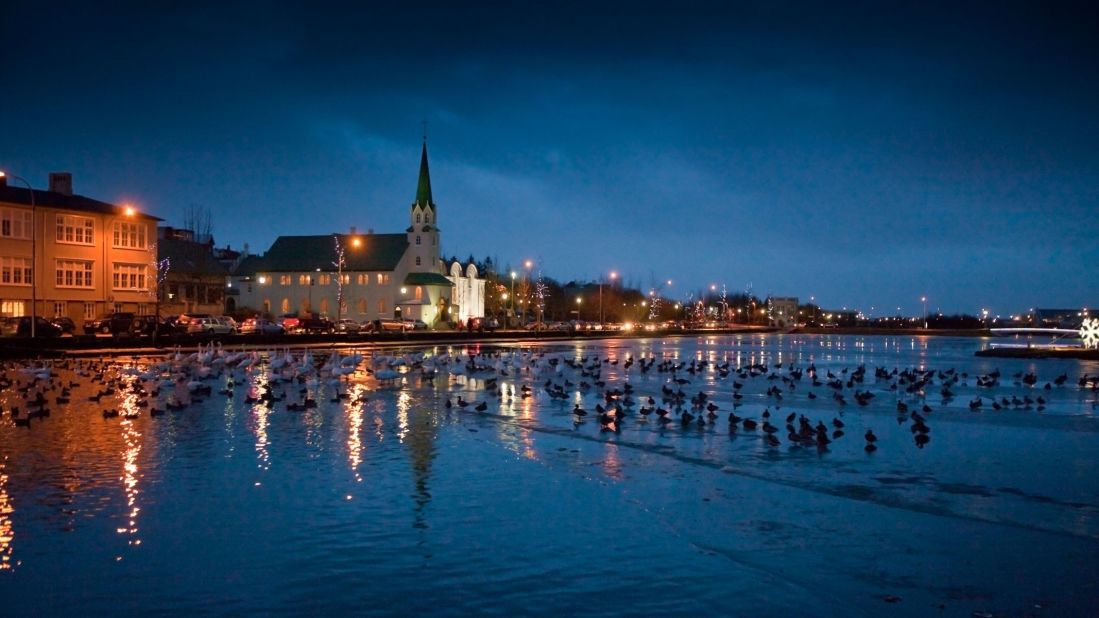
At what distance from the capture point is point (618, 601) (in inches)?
290

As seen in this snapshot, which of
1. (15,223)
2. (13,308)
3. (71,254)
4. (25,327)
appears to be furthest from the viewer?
(71,254)

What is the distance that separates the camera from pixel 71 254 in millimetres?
62125

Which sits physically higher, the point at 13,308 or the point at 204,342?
the point at 13,308

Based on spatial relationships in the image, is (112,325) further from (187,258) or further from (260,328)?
(187,258)

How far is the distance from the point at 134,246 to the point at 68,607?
6685 centimetres

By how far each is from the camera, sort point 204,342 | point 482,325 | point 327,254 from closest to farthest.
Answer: point 204,342 → point 482,325 → point 327,254

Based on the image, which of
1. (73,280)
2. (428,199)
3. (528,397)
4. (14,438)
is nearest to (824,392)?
(528,397)

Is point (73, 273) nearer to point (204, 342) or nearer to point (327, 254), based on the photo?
point (204, 342)

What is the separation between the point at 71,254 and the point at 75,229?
1.92m

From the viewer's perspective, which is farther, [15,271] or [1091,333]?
[15,271]

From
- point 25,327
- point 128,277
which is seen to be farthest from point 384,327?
point 25,327

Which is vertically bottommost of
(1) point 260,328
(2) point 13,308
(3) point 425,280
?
(1) point 260,328

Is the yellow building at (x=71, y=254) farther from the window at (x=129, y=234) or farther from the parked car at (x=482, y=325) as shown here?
the parked car at (x=482, y=325)

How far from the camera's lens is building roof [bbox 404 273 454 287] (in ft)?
349
